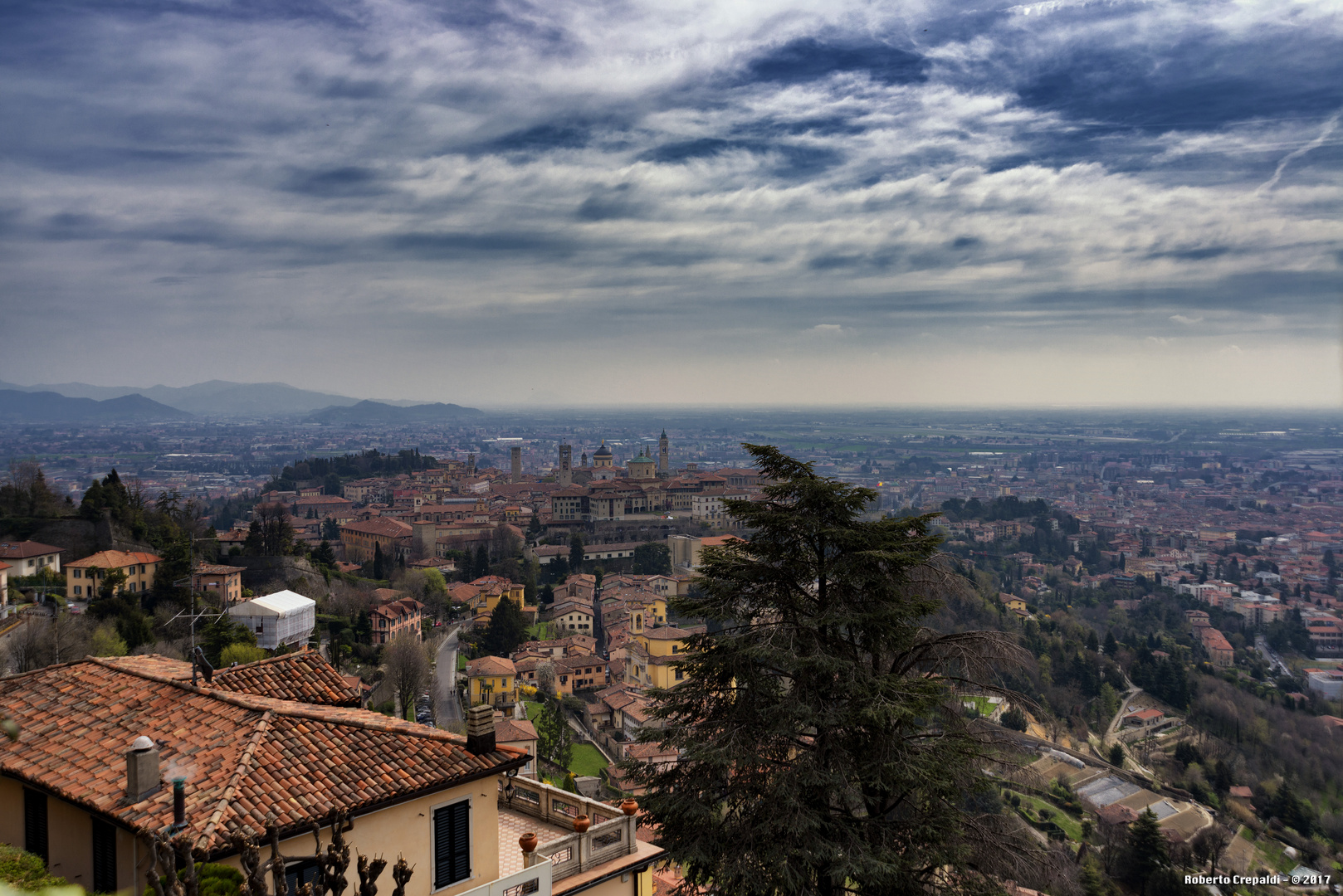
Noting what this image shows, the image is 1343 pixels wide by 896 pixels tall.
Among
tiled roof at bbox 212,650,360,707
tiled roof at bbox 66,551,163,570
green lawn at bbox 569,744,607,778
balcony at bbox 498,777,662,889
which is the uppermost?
tiled roof at bbox 212,650,360,707

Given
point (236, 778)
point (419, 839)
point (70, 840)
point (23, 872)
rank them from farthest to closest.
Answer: point (419, 839) < point (70, 840) < point (236, 778) < point (23, 872)

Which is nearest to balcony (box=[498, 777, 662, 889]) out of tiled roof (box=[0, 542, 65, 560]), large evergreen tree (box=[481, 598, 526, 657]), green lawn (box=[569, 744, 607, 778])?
green lawn (box=[569, 744, 607, 778])

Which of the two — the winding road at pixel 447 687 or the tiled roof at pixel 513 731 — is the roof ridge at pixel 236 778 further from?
the winding road at pixel 447 687

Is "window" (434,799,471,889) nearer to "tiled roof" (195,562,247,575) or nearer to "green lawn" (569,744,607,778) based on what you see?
"green lawn" (569,744,607,778)

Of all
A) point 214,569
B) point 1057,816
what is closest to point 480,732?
point 214,569

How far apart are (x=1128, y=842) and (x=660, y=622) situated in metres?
21.1

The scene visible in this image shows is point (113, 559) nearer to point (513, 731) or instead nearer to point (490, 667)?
point (490, 667)

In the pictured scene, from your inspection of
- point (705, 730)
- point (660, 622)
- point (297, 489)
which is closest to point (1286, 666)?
point (660, 622)

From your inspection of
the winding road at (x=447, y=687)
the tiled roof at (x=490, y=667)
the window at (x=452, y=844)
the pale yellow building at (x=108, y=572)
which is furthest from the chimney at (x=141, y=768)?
the tiled roof at (x=490, y=667)

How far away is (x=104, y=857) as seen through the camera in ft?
13.2

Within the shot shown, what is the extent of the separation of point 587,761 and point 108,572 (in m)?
13.5

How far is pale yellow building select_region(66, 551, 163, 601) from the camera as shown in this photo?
21703mm

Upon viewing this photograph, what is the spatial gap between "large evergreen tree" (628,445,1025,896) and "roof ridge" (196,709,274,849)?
278cm

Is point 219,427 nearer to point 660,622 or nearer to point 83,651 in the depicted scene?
point 660,622
